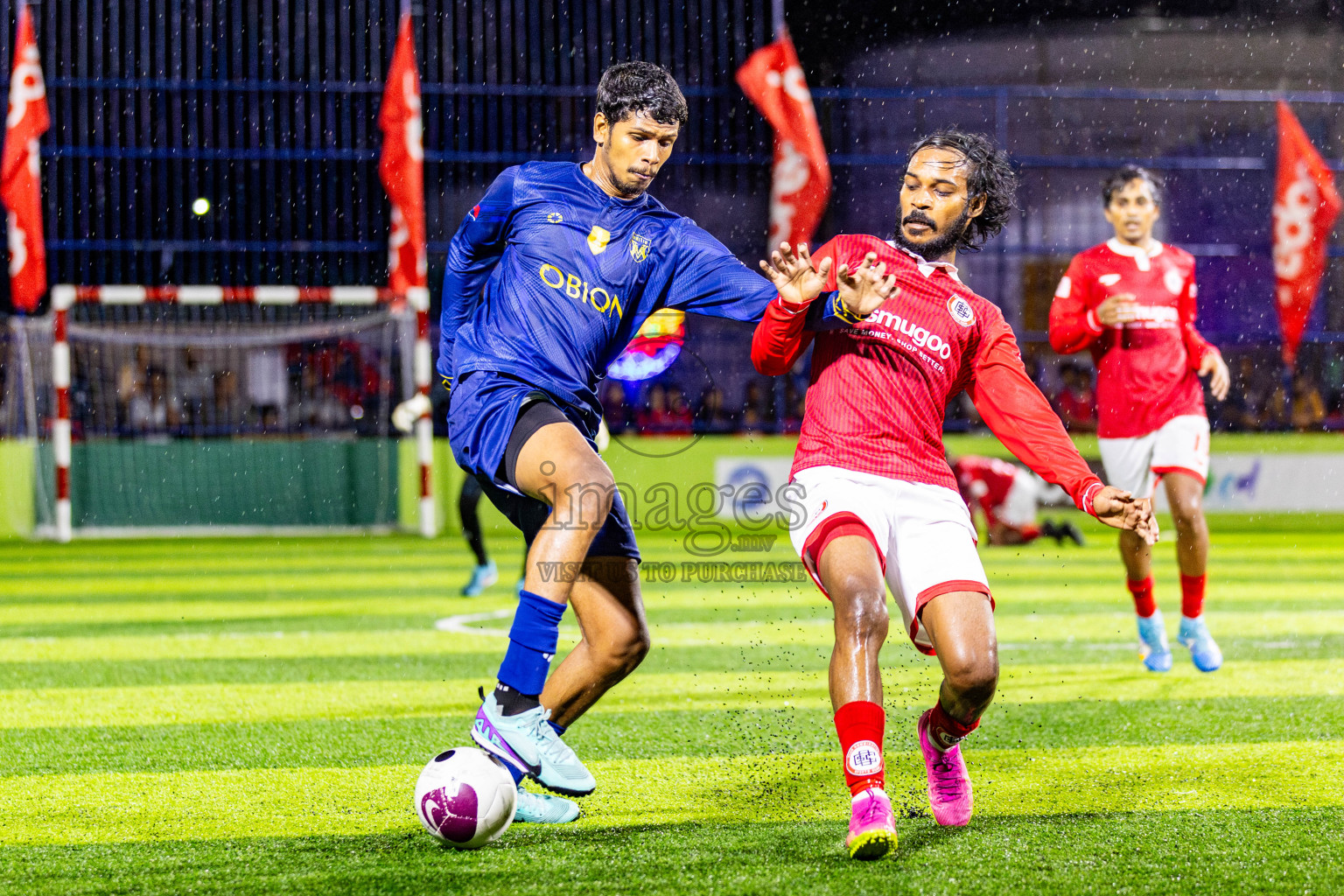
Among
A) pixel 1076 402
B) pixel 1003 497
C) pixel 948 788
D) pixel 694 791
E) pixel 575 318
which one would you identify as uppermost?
pixel 575 318

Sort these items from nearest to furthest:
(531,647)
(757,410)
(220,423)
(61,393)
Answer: (531,647)
(61,393)
(220,423)
(757,410)

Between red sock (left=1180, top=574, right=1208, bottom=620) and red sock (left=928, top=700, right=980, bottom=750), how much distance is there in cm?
310

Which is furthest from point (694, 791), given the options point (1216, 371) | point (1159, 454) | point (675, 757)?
point (1216, 371)

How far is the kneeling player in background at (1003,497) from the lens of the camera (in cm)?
1334

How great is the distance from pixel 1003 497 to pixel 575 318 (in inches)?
411

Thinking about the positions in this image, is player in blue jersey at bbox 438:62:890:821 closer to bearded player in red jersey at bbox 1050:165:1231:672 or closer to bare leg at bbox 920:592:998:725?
bare leg at bbox 920:592:998:725

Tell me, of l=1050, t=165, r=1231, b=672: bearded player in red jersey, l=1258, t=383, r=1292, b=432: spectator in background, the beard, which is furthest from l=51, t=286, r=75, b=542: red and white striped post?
l=1258, t=383, r=1292, b=432: spectator in background

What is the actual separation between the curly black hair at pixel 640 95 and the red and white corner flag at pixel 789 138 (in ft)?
44.2

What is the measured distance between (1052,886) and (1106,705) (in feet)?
8.65

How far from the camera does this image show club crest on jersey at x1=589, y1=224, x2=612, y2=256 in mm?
3662

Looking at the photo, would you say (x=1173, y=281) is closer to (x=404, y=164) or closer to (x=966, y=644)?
(x=966, y=644)

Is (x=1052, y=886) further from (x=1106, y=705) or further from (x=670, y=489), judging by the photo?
(x=670, y=489)

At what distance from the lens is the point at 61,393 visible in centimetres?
1467

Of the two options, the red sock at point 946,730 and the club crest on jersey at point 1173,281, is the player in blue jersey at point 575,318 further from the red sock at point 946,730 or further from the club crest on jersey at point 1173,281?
the club crest on jersey at point 1173,281
